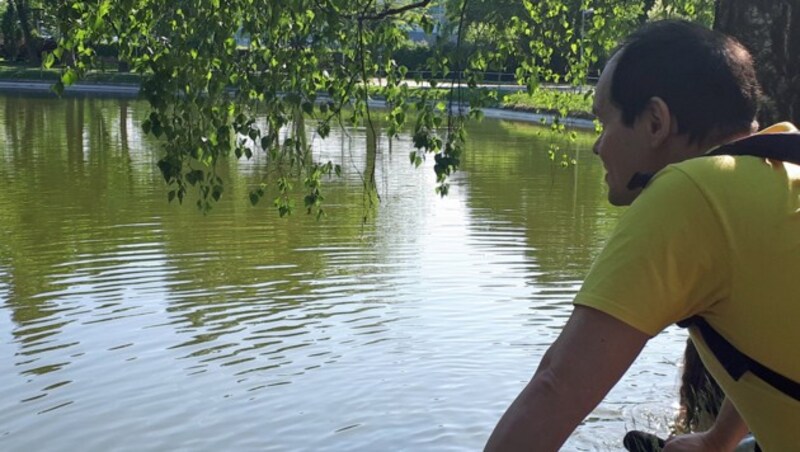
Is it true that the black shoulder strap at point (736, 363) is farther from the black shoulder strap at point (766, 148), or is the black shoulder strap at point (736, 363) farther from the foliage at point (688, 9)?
the foliage at point (688, 9)

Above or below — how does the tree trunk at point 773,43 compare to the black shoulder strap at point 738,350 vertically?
above

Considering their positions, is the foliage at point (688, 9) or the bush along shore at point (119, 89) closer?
the foliage at point (688, 9)

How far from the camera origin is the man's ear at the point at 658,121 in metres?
1.82

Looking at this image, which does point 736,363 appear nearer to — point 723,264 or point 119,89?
point 723,264

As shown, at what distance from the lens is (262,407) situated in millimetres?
7410

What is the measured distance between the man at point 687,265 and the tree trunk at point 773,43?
4.01 m

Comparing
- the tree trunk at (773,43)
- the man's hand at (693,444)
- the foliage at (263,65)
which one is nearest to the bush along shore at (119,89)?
the foliage at (263,65)

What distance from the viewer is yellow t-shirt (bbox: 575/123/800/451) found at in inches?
62.2

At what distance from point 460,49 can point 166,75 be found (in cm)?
167

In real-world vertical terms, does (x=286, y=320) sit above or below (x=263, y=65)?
below

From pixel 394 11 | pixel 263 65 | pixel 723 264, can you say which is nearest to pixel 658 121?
pixel 723 264

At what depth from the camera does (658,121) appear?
183 cm

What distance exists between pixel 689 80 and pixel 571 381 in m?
0.54

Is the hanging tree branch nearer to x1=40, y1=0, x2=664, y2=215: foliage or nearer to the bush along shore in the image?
x1=40, y1=0, x2=664, y2=215: foliage
